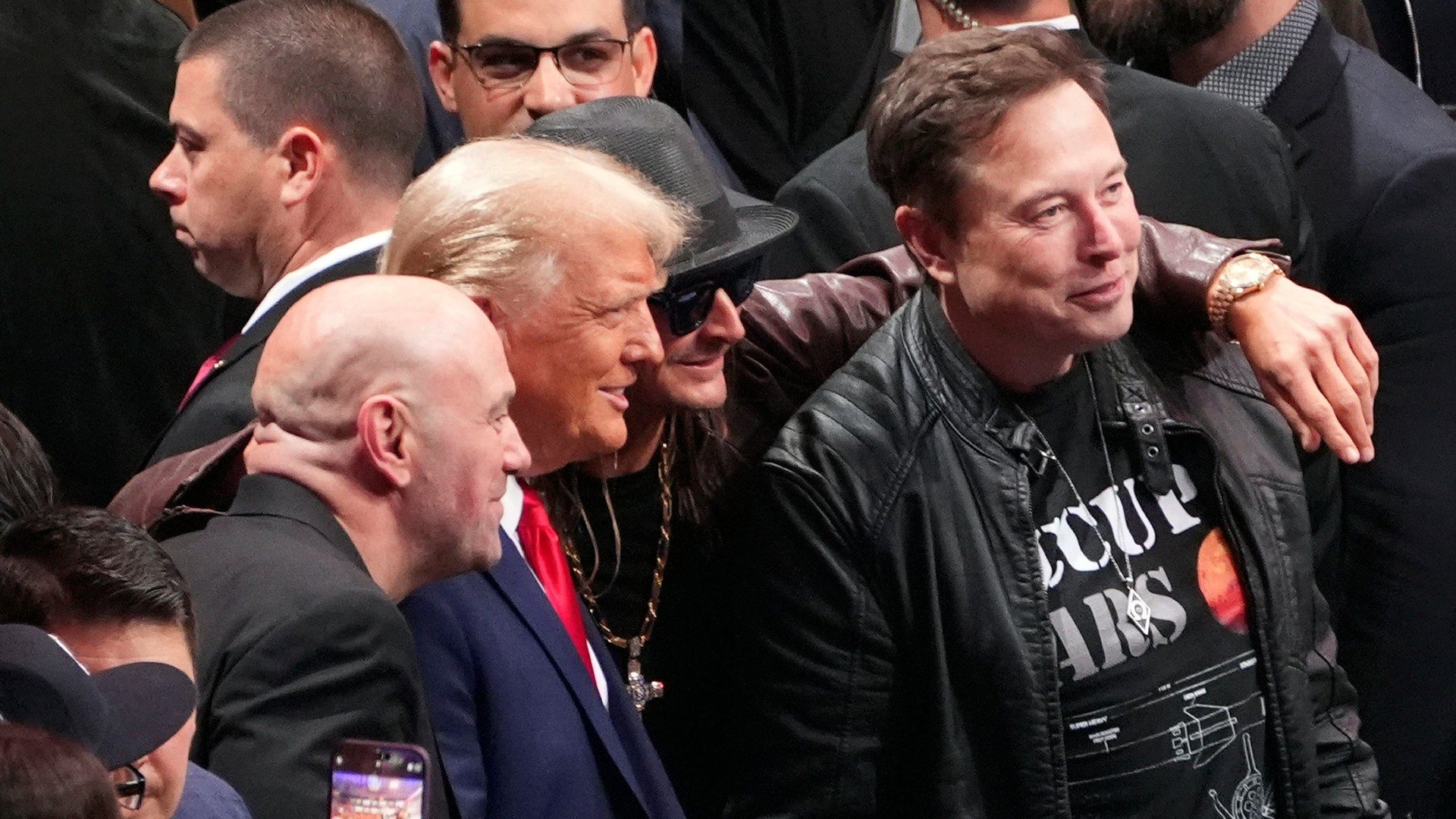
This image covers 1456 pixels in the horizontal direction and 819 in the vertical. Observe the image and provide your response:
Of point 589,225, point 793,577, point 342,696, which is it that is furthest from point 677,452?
point 342,696

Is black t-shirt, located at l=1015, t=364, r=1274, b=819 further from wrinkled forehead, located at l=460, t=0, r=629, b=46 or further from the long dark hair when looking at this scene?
the long dark hair

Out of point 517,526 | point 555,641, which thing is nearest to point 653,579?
point 517,526

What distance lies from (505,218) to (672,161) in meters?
0.36

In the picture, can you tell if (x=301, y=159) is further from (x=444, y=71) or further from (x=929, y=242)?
(x=929, y=242)

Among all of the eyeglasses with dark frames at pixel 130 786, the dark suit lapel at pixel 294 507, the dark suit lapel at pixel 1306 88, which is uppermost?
the eyeglasses with dark frames at pixel 130 786

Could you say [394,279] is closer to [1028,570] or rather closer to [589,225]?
[589,225]

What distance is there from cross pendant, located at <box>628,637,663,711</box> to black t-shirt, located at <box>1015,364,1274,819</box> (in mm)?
538

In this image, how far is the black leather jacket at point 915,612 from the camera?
8.81ft

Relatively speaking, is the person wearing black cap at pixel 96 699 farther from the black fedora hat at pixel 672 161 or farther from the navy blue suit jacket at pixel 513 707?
the black fedora hat at pixel 672 161

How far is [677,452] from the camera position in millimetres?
2842

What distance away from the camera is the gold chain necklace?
108 inches

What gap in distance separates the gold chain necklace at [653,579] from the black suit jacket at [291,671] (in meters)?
0.73

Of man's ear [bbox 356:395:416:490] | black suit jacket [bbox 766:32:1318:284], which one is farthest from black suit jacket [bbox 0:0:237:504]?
man's ear [bbox 356:395:416:490]

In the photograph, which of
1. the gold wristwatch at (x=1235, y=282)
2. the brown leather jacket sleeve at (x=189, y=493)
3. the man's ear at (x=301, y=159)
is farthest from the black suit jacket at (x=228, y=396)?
the gold wristwatch at (x=1235, y=282)
